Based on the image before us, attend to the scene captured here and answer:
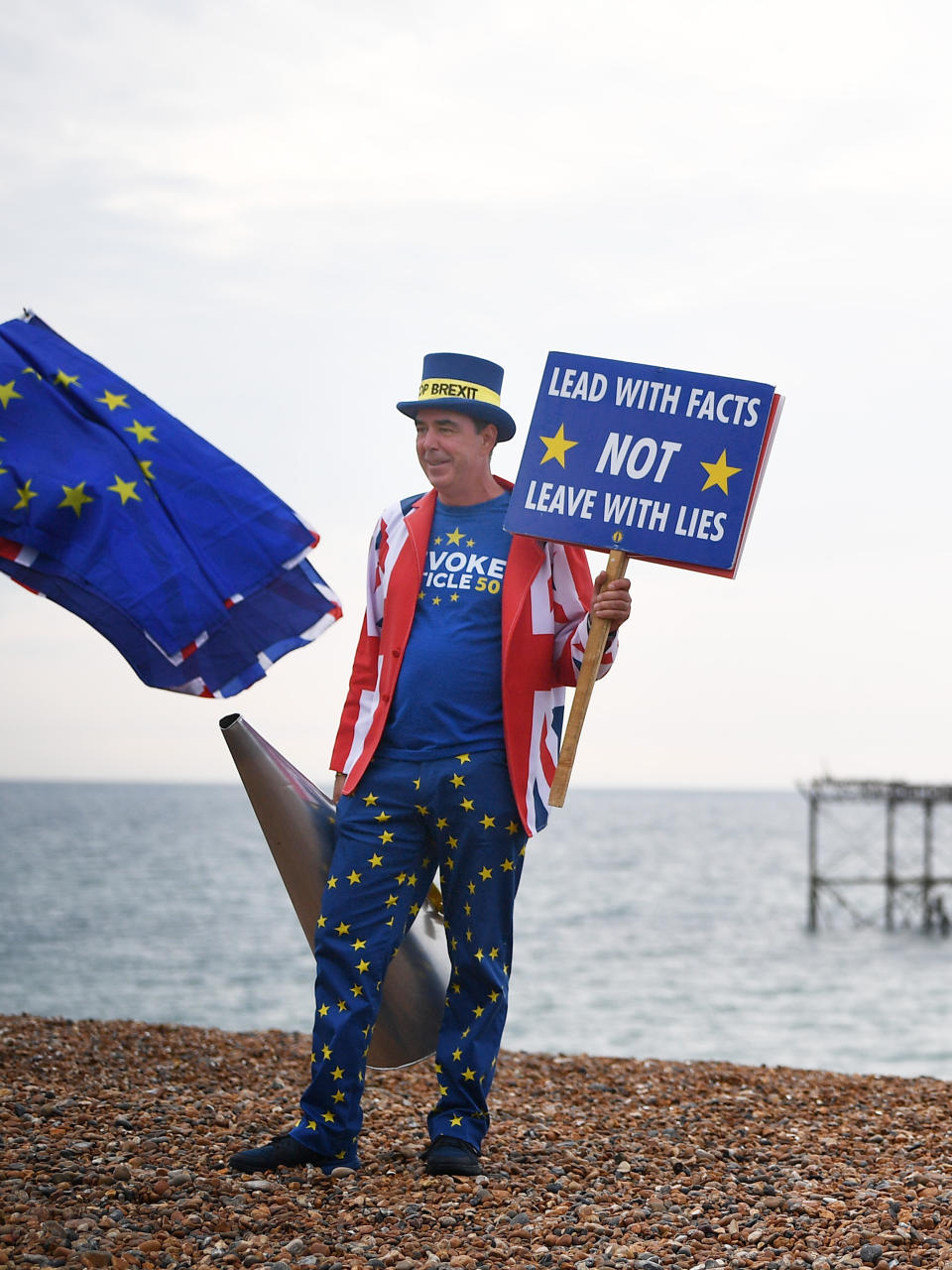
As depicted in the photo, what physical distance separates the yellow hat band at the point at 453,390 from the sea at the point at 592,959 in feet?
30.3

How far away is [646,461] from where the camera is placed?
4219mm

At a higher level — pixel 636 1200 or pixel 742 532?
pixel 742 532

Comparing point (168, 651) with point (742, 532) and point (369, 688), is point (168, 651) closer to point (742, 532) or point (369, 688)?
point (369, 688)

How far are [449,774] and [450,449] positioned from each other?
101 cm

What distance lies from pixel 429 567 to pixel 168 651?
105cm

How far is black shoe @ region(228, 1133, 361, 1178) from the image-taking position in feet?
13.4

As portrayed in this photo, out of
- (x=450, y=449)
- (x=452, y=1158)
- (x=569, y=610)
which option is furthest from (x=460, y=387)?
(x=452, y=1158)

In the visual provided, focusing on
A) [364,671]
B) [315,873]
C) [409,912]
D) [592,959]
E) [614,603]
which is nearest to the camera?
[614,603]

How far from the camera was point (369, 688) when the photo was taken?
4316 mm

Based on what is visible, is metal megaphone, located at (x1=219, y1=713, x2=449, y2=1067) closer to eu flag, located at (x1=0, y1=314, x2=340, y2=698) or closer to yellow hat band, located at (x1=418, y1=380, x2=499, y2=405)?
eu flag, located at (x1=0, y1=314, x2=340, y2=698)

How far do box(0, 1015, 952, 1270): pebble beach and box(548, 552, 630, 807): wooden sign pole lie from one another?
3.85 feet

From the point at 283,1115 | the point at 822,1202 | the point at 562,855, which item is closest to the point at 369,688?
the point at 283,1115

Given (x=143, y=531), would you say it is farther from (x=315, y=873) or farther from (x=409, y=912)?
(x=409, y=912)

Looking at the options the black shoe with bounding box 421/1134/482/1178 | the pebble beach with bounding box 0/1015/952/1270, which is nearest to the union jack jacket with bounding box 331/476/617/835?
the black shoe with bounding box 421/1134/482/1178
